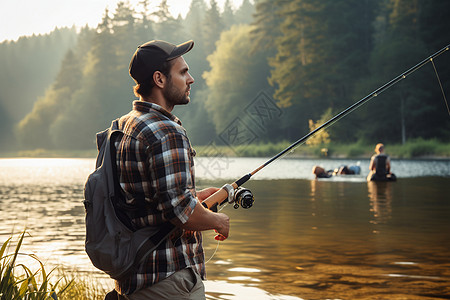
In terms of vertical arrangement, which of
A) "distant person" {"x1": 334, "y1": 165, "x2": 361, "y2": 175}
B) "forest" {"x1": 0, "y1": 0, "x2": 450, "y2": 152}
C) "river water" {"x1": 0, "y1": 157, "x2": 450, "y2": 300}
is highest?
"forest" {"x1": 0, "y1": 0, "x2": 450, "y2": 152}

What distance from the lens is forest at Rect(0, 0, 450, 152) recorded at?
53.3 meters

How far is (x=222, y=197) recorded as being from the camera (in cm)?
321

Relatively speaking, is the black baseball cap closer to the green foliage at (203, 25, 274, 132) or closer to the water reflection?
the water reflection

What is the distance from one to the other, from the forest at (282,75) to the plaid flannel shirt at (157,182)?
49216 mm

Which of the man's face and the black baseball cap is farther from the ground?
the black baseball cap

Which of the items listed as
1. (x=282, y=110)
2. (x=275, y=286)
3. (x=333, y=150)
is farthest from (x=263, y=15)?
(x=275, y=286)

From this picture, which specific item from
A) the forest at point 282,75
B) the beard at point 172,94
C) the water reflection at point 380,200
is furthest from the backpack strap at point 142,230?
the forest at point 282,75

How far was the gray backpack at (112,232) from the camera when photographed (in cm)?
265

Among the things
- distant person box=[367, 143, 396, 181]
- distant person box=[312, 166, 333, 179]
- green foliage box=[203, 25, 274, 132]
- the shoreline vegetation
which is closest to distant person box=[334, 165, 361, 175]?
distant person box=[312, 166, 333, 179]

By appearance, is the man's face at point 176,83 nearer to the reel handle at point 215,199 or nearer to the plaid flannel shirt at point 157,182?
the plaid flannel shirt at point 157,182

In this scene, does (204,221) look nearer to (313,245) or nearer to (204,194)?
(204,194)

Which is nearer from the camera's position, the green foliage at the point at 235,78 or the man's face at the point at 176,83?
the man's face at the point at 176,83

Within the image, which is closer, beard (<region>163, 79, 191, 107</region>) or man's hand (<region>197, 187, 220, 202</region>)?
beard (<region>163, 79, 191, 107</region>)

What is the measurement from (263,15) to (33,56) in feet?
308
